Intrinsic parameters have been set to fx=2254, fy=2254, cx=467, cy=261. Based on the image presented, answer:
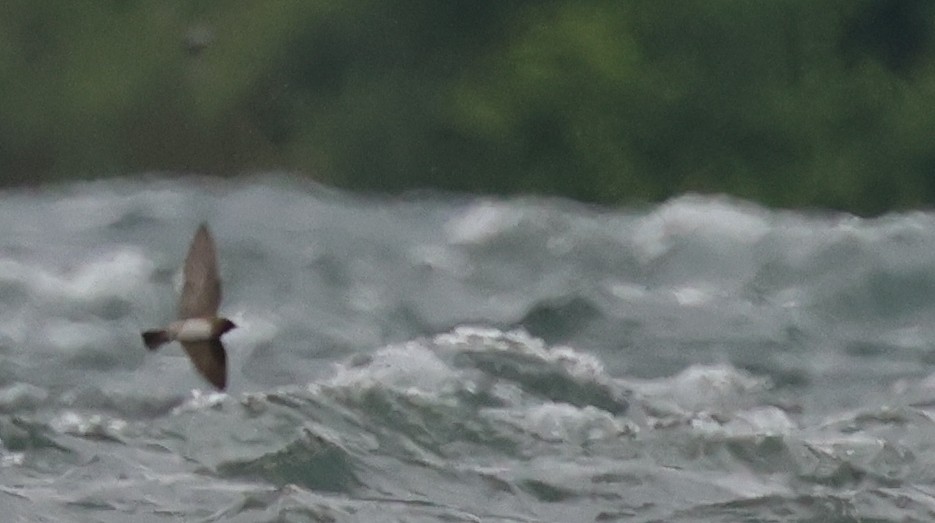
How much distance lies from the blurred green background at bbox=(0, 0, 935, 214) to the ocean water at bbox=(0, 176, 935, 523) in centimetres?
511

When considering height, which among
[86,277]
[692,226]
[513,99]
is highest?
[513,99]

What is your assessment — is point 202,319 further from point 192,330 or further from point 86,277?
point 86,277

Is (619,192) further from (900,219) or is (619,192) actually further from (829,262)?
(829,262)

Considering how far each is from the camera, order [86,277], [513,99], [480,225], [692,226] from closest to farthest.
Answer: [86,277], [692,226], [480,225], [513,99]

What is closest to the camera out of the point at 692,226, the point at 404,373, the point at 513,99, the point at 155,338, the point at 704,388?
the point at 155,338

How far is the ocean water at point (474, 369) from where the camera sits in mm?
6676

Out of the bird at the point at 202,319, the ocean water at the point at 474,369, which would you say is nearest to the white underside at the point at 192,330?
the bird at the point at 202,319

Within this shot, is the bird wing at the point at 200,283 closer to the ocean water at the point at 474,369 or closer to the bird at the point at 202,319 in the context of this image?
the bird at the point at 202,319

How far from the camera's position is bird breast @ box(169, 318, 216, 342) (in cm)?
541

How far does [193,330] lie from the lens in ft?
17.8

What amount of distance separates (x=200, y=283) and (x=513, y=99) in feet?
50.0

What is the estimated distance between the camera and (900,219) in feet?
43.2

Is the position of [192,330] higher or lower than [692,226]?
lower

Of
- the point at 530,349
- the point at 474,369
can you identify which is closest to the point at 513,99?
the point at 530,349
